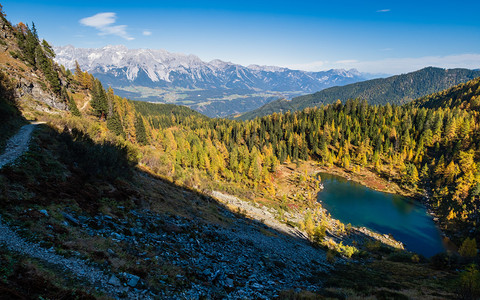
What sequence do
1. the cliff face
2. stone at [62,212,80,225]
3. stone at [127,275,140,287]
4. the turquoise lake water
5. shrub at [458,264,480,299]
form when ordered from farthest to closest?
1. the turquoise lake water
2. the cliff face
3. shrub at [458,264,480,299]
4. stone at [62,212,80,225]
5. stone at [127,275,140,287]

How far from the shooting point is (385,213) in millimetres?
86312

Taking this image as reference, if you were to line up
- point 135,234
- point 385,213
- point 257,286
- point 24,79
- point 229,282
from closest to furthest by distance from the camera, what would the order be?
point 229,282 → point 257,286 → point 135,234 → point 24,79 → point 385,213

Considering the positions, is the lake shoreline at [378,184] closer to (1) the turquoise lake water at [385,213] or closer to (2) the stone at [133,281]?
(1) the turquoise lake water at [385,213]

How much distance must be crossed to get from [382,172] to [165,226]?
443 feet

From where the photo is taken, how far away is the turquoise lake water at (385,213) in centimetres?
6831

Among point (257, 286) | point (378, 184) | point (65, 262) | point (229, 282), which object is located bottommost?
point (378, 184)

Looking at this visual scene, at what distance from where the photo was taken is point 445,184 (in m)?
98.0

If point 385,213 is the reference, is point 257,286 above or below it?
above

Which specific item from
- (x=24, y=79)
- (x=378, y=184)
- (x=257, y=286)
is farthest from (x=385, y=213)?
(x=24, y=79)

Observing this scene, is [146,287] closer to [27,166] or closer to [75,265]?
[75,265]

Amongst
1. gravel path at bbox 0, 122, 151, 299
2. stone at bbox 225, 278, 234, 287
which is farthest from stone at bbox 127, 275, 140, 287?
stone at bbox 225, 278, 234, 287

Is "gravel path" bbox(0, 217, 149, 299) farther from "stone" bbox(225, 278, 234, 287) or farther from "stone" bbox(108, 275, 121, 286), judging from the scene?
"stone" bbox(225, 278, 234, 287)

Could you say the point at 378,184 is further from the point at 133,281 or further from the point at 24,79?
the point at 24,79

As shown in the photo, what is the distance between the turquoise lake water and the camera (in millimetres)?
68312
